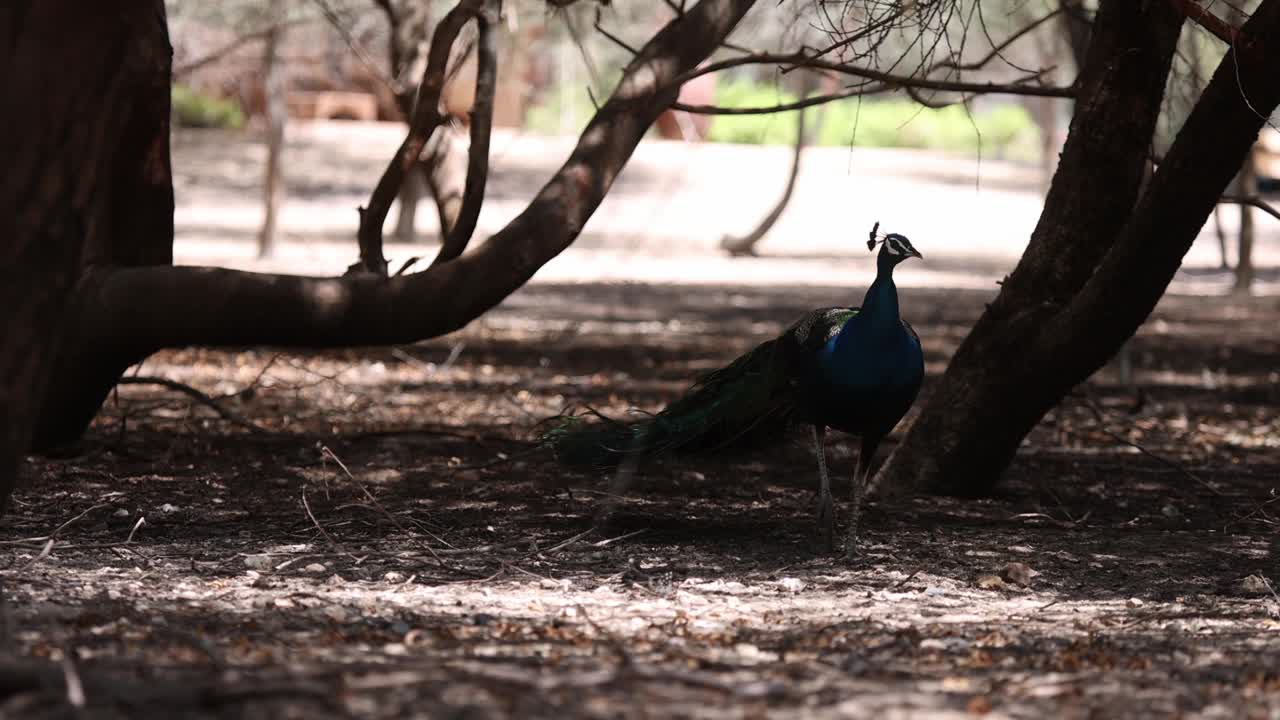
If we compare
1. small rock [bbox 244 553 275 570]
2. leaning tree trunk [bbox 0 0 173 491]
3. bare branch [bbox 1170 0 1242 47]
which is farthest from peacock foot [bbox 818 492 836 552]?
leaning tree trunk [bbox 0 0 173 491]

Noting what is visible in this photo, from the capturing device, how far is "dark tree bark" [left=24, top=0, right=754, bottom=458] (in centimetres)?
624

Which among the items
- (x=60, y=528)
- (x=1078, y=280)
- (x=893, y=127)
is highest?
(x=893, y=127)

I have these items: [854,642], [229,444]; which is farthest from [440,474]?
[854,642]

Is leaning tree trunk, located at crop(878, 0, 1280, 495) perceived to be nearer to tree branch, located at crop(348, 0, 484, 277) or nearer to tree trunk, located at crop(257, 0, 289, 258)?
tree branch, located at crop(348, 0, 484, 277)

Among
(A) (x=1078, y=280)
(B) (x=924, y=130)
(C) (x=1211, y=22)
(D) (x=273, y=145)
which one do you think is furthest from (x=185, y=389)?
(B) (x=924, y=130)

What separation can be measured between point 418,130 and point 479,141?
369 millimetres

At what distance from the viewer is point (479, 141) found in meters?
6.52

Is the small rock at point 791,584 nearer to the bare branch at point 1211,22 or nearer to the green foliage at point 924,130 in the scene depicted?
the bare branch at point 1211,22

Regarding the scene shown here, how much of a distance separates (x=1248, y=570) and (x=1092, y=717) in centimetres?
247

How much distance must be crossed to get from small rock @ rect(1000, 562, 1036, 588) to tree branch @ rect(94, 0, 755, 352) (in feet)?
7.03

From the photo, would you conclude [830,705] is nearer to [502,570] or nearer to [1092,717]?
[1092,717]

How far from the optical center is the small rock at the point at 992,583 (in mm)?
5414

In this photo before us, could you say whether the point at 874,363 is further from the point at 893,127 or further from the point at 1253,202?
the point at 893,127

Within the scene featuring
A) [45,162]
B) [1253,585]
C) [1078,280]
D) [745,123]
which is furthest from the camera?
[745,123]
